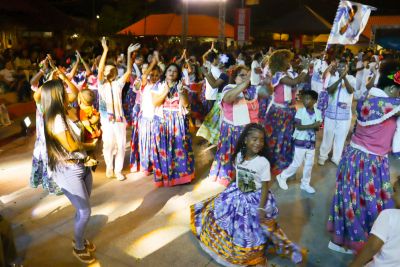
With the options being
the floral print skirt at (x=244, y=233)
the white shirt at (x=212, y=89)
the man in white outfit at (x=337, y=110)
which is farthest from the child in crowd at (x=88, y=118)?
the man in white outfit at (x=337, y=110)

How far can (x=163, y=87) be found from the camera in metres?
5.04

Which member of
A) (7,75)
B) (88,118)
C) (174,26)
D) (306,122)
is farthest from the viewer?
(174,26)

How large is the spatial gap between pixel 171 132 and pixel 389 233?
3468 millimetres

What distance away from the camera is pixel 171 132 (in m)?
5.29

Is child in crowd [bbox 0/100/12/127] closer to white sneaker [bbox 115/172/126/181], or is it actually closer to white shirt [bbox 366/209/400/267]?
white sneaker [bbox 115/172/126/181]

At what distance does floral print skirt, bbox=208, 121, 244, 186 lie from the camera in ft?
17.2

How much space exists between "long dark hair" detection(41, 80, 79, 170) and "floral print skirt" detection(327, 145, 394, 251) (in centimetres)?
260

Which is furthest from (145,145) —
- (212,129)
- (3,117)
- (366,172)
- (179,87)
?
(3,117)

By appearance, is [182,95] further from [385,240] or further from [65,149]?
[385,240]

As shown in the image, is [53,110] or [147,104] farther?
[147,104]

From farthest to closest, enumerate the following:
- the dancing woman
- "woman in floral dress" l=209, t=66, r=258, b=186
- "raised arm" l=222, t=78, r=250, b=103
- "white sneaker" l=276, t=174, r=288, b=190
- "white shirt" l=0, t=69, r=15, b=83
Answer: "white shirt" l=0, t=69, r=15, b=83 → the dancing woman → "white sneaker" l=276, t=174, r=288, b=190 → "woman in floral dress" l=209, t=66, r=258, b=186 → "raised arm" l=222, t=78, r=250, b=103

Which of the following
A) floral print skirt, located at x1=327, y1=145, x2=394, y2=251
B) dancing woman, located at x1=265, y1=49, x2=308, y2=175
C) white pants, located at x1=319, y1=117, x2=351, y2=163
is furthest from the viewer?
white pants, located at x1=319, y1=117, x2=351, y2=163

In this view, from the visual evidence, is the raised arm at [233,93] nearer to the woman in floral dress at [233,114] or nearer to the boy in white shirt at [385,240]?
the woman in floral dress at [233,114]

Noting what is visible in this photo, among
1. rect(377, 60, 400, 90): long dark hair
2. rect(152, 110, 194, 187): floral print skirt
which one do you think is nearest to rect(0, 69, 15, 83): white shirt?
rect(152, 110, 194, 187): floral print skirt
